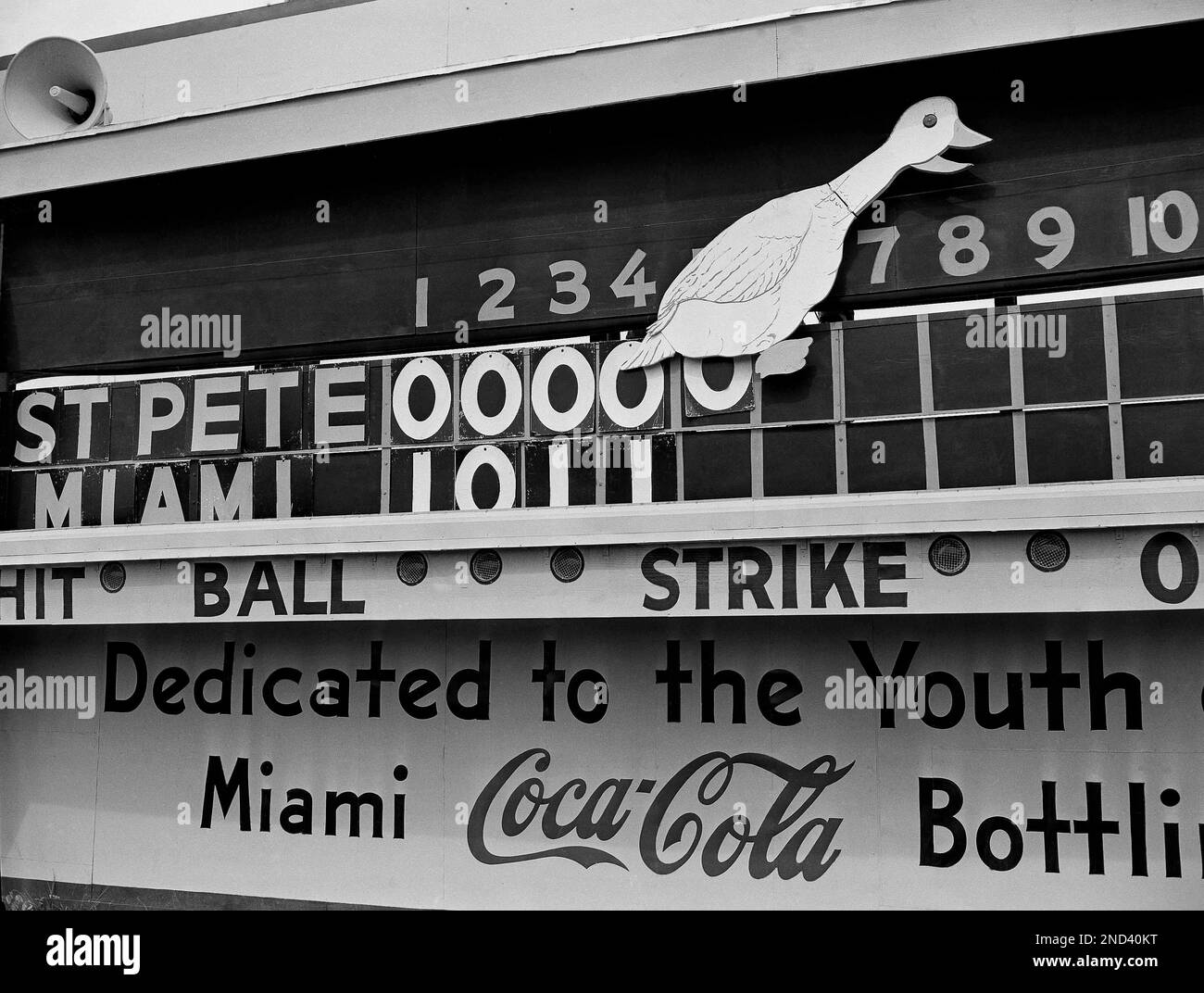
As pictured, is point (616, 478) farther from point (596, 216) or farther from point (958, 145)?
point (958, 145)

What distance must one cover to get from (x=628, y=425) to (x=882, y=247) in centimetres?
221

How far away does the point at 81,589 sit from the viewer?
783cm

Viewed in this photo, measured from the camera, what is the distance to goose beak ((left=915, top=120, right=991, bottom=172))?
677cm

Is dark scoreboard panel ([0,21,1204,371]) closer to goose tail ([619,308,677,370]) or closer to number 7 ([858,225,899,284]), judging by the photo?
number 7 ([858,225,899,284])

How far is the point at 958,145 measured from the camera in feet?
22.2

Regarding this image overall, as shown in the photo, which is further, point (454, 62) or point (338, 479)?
point (454, 62)

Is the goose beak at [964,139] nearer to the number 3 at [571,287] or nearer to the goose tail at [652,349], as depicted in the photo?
the goose tail at [652,349]

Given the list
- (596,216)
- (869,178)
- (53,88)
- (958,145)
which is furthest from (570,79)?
(53,88)

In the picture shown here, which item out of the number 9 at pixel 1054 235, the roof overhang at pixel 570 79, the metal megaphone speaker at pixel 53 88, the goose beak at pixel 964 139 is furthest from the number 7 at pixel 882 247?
the metal megaphone speaker at pixel 53 88

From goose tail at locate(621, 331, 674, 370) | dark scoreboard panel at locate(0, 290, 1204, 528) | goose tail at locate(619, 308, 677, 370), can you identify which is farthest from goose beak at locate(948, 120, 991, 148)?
goose tail at locate(621, 331, 674, 370)


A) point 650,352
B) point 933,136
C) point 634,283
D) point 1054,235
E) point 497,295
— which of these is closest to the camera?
point 1054,235
